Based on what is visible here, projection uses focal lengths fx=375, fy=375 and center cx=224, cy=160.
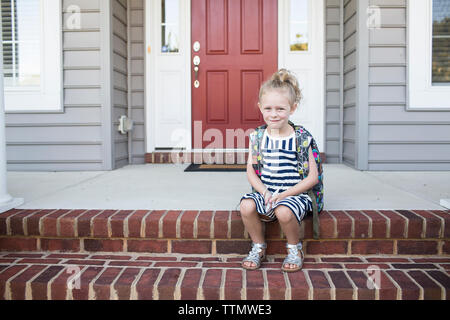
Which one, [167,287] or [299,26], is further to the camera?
[299,26]

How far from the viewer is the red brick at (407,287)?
4.33ft

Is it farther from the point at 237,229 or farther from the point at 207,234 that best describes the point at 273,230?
the point at 207,234

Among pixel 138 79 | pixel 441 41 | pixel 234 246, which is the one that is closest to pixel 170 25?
pixel 138 79

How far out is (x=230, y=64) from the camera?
12.3 feet

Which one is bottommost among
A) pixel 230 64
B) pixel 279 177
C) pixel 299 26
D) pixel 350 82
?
pixel 279 177

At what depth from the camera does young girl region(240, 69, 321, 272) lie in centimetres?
150

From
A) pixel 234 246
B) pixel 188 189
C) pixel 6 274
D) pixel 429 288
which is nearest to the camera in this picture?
pixel 429 288

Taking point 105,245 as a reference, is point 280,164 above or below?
above

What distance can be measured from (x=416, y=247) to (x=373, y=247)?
0.61ft

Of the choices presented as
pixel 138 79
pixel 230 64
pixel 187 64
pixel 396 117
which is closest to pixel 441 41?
pixel 396 117

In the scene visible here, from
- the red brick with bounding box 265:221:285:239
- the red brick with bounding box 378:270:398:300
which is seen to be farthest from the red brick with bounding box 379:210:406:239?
the red brick with bounding box 265:221:285:239

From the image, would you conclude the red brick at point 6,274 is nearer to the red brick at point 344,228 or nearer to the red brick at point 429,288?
the red brick at point 344,228

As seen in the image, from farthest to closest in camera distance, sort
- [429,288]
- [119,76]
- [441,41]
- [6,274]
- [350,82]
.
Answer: [119,76] < [350,82] < [441,41] < [6,274] < [429,288]
